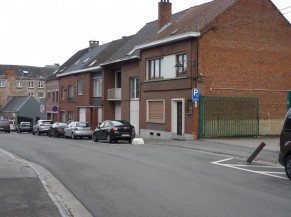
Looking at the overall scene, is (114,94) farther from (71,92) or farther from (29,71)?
(29,71)

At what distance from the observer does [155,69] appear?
29703mm

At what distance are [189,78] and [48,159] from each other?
38.4 ft

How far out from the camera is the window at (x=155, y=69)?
94.9 ft

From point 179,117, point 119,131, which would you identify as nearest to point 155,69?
point 179,117

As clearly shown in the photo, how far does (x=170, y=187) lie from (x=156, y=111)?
19888mm

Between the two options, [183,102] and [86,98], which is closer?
[183,102]

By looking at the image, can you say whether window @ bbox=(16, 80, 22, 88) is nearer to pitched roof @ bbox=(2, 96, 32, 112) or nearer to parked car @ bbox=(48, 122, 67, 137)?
pitched roof @ bbox=(2, 96, 32, 112)

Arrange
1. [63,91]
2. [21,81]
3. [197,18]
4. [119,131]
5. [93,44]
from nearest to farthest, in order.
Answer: [119,131]
[197,18]
[63,91]
[93,44]
[21,81]

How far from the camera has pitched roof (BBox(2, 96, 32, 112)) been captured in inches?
3066

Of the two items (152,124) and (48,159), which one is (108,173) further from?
(152,124)

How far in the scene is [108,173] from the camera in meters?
11.8

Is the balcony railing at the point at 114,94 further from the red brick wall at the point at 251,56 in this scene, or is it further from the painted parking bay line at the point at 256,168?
the painted parking bay line at the point at 256,168

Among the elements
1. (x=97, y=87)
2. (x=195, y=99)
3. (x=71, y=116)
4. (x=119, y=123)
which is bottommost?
(x=119, y=123)

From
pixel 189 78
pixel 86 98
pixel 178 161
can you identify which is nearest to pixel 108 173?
pixel 178 161
